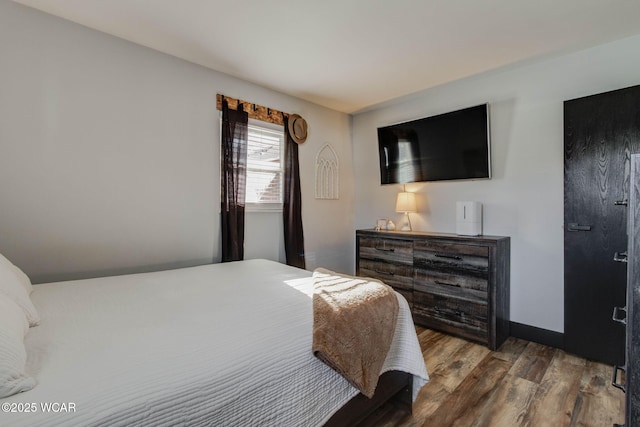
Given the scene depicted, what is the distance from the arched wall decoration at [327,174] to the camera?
11.7 ft

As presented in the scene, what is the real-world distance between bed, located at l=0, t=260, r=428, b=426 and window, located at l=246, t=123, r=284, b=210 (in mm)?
1484

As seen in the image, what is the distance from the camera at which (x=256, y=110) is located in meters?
2.94

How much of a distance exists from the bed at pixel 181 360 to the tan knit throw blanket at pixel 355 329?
0.19 feet

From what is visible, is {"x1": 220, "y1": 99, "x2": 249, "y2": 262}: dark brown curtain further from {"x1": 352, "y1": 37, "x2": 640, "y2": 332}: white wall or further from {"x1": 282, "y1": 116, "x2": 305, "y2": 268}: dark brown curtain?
{"x1": 352, "y1": 37, "x2": 640, "y2": 332}: white wall

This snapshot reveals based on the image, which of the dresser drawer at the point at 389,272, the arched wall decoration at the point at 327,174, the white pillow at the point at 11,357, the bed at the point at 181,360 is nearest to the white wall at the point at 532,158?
the dresser drawer at the point at 389,272

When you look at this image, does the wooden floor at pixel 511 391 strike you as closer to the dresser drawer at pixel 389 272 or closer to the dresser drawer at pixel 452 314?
the dresser drawer at pixel 452 314

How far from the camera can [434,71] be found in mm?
2689

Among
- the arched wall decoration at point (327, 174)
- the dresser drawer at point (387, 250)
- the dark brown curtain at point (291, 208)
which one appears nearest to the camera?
the dresser drawer at point (387, 250)

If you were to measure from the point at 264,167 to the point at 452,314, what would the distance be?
2315mm

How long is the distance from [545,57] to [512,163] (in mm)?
890

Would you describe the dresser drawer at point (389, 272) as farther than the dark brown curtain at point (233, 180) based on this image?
Yes

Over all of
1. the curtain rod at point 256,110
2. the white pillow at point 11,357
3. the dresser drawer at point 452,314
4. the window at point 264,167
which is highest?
the curtain rod at point 256,110

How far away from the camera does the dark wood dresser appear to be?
7.95 feet

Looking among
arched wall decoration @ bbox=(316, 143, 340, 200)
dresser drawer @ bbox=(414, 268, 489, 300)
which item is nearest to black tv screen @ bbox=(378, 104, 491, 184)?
arched wall decoration @ bbox=(316, 143, 340, 200)
